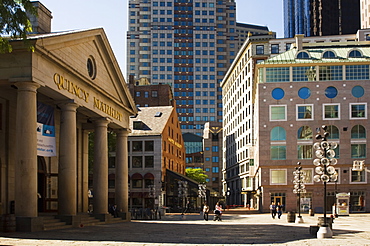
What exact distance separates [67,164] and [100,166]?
7.74 metres

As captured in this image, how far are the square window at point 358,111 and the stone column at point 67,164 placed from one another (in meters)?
57.4

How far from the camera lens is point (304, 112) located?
82688 mm

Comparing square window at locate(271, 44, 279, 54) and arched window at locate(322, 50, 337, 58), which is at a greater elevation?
square window at locate(271, 44, 279, 54)

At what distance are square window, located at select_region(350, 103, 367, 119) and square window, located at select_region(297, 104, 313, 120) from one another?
5.95 m

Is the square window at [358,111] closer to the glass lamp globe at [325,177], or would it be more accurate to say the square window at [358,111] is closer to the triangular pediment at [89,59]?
the triangular pediment at [89,59]

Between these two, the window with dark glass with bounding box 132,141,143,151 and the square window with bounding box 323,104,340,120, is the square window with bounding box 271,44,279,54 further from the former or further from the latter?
the window with dark glass with bounding box 132,141,143,151

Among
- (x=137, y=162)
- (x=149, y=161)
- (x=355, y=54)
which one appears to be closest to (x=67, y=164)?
(x=149, y=161)

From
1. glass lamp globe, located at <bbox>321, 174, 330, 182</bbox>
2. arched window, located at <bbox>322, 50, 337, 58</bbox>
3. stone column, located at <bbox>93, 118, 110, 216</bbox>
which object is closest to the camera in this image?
glass lamp globe, located at <bbox>321, 174, 330, 182</bbox>

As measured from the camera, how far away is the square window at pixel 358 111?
268 ft

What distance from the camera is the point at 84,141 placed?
47.1 meters

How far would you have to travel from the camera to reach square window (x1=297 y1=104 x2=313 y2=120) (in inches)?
3248

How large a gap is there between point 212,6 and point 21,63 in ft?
580

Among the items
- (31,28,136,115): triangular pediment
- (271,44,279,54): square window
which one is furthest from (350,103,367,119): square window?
(31,28,136,115): triangular pediment

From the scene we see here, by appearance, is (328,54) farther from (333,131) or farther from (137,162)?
(137,162)
